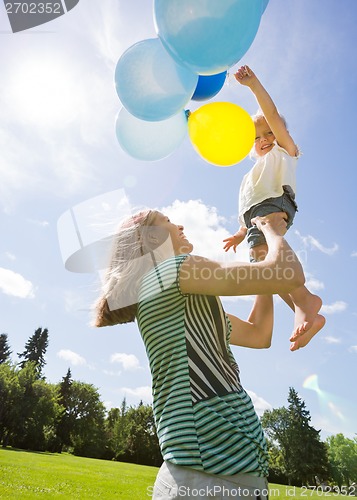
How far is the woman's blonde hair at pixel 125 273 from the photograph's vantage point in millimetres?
1652

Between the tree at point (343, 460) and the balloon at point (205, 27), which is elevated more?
the balloon at point (205, 27)

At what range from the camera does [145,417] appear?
44781 mm

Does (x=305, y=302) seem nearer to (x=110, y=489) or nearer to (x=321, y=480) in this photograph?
(x=110, y=489)

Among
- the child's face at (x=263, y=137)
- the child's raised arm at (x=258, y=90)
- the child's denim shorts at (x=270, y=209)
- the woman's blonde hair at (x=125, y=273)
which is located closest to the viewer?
the woman's blonde hair at (x=125, y=273)

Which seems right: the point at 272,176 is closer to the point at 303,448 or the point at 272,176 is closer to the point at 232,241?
the point at 232,241

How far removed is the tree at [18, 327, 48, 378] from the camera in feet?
165

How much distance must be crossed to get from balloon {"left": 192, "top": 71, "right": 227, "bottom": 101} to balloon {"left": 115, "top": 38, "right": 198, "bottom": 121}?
213mm

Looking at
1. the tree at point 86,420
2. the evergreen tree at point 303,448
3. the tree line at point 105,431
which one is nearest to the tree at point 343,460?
the tree line at point 105,431

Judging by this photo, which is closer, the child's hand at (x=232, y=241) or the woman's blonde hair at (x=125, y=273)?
the woman's blonde hair at (x=125, y=273)

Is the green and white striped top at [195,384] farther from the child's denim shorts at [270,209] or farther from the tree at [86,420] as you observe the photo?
the tree at [86,420]

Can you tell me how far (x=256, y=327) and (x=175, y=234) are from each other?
69 cm

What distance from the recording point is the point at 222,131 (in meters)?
2.27

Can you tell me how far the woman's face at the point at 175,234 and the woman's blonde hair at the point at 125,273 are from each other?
5cm

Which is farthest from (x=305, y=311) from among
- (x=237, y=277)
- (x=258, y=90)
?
(x=258, y=90)
